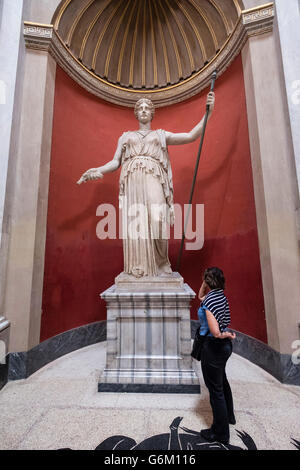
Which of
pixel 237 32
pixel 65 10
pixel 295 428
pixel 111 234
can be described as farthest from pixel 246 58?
pixel 295 428

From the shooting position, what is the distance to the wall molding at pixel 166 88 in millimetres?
2713

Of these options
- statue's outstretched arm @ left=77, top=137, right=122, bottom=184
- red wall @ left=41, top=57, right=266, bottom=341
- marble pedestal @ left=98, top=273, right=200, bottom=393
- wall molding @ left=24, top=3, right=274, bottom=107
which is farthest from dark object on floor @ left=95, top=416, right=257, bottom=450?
wall molding @ left=24, top=3, right=274, bottom=107

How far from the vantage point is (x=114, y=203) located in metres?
3.71

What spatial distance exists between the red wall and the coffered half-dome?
63 cm

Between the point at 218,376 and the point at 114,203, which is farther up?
the point at 114,203

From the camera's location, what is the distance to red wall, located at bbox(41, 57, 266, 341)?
2.86 m

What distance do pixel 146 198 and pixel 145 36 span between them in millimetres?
3586

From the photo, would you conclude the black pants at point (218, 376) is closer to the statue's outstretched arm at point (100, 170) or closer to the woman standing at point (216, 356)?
the woman standing at point (216, 356)

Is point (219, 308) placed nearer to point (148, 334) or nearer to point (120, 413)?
point (148, 334)

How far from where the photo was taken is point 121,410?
1.74 metres

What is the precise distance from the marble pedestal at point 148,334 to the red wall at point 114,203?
3.60 ft

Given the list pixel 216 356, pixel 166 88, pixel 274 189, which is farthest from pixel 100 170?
pixel 166 88

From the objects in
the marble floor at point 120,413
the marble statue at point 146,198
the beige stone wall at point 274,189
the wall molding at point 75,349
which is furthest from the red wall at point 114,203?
the marble statue at point 146,198

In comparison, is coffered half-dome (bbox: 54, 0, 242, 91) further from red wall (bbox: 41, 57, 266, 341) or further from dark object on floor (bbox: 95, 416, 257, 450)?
dark object on floor (bbox: 95, 416, 257, 450)
